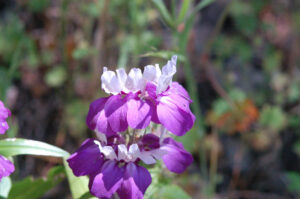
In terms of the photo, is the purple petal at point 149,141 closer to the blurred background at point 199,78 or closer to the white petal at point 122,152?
the white petal at point 122,152

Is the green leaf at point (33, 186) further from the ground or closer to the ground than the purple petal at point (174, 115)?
closer to the ground

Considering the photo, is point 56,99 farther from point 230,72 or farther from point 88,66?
point 230,72

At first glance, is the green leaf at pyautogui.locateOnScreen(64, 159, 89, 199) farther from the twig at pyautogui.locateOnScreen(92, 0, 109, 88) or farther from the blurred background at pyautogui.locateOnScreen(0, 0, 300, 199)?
the twig at pyautogui.locateOnScreen(92, 0, 109, 88)

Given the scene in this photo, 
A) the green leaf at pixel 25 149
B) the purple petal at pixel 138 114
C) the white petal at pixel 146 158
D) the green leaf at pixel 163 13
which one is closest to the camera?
the purple petal at pixel 138 114

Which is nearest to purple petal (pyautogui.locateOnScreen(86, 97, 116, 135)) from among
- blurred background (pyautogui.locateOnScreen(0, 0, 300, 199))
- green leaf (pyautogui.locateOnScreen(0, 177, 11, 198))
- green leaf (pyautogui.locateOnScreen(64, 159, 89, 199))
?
green leaf (pyautogui.locateOnScreen(64, 159, 89, 199))

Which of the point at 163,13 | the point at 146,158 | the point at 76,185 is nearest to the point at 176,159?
the point at 146,158

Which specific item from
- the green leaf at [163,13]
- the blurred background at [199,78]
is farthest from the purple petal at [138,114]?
the blurred background at [199,78]

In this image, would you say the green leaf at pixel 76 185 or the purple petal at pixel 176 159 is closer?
the purple petal at pixel 176 159

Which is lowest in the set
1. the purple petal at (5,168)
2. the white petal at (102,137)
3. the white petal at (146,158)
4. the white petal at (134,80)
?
the white petal at (146,158)
